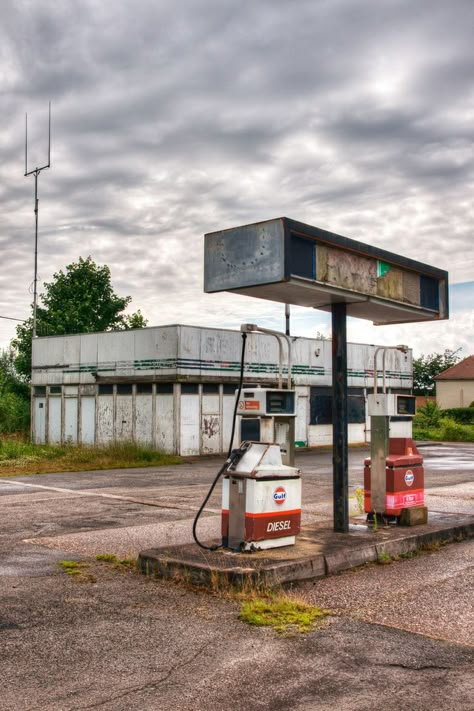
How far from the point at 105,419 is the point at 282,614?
23.8 meters

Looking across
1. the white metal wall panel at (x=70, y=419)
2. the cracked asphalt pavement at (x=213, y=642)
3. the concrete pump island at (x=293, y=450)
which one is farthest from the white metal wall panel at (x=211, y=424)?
the cracked asphalt pavement at (x=213, y=642)

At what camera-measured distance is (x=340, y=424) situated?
9.45m

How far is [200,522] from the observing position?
1154cm

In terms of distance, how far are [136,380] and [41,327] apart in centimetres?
1670

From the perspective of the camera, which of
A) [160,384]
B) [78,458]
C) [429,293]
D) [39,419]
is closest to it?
[429,293]

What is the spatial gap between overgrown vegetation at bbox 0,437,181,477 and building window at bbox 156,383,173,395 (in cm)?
212

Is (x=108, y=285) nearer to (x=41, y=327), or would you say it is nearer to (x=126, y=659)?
(x=41, y=327)

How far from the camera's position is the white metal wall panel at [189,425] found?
1067 inches

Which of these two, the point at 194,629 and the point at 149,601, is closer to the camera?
the point at 194,629

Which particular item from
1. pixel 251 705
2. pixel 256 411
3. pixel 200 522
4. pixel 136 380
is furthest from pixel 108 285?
pixel 251 705

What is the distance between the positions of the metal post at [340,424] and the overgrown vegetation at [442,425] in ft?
103

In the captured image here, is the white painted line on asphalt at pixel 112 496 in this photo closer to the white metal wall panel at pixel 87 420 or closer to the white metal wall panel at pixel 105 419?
the white metal wall panel at pixel 105 419

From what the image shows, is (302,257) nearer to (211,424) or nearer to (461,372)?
(211,424)

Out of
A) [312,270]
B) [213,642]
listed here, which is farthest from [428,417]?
[213,642]
